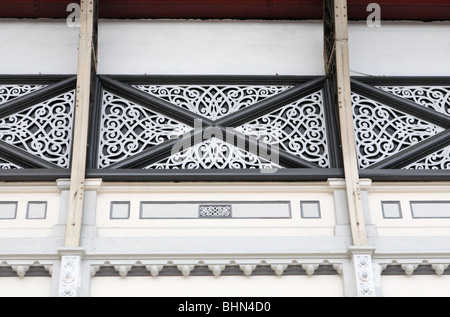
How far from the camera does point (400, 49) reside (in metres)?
8.00

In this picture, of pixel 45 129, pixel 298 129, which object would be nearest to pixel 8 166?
pixel 45 129

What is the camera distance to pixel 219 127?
733 cm

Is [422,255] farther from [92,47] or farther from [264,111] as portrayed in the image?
[92,47]

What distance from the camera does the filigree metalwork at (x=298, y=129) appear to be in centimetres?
727

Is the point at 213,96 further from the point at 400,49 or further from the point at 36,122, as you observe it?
the point at 400,49

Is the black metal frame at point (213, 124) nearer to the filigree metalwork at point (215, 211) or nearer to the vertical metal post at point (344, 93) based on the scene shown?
the vertical metal post at point (344, 93)

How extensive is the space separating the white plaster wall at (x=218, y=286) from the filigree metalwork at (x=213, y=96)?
1.66 m

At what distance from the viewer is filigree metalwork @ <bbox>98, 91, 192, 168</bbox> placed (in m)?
→ 7.21

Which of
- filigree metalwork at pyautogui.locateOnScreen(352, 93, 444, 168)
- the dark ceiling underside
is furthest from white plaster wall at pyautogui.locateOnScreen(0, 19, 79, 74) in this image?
filigree metalwork at pyautogui.locateOnScreen(352, 93, 444, 168)

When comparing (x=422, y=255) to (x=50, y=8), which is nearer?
(x=422, y=255)

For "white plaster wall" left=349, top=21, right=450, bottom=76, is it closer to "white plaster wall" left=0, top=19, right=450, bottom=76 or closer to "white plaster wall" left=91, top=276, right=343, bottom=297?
"white plaster wall" left=0, top=19, right=450, bottom=76
